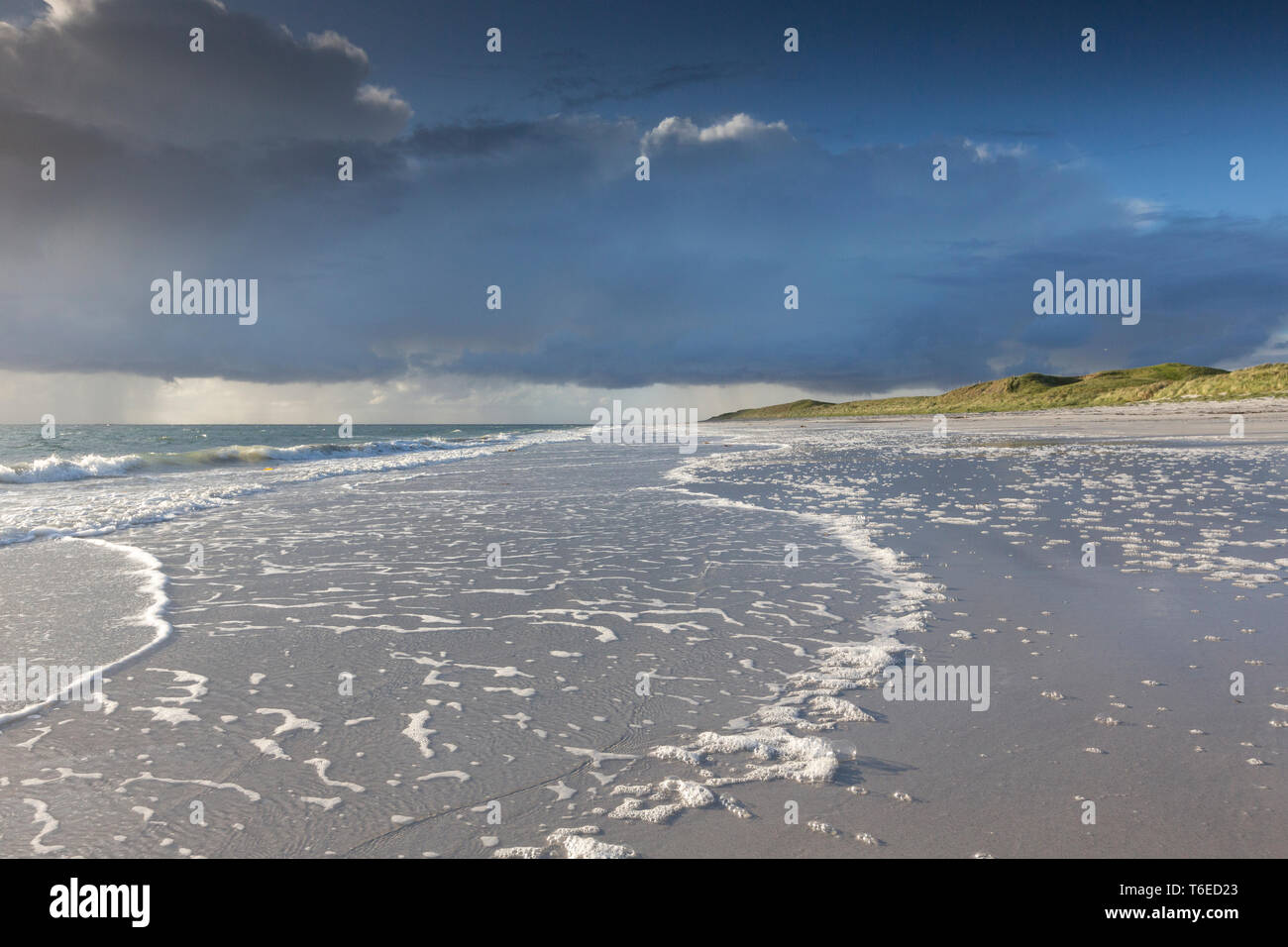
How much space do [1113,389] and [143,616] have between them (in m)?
123

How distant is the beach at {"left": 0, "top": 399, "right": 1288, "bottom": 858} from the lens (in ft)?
11.1

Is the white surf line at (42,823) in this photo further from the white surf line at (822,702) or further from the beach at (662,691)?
the white surf line at (822,702)

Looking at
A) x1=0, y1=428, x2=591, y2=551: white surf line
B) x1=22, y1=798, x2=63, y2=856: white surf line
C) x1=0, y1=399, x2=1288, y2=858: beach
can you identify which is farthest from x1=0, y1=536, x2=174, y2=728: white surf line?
x1=22, y1=798, x2=63, y2=856: white surf line

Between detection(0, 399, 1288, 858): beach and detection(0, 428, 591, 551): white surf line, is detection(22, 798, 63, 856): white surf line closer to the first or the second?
detection(0, 399, 1288, 858): beach

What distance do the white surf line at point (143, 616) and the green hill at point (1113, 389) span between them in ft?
262

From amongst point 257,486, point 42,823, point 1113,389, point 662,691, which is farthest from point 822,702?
point 1113,389

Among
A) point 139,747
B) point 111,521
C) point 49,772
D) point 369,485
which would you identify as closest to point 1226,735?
point 139,747

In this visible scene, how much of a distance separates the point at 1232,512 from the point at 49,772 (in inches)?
606

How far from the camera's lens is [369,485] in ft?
71.8

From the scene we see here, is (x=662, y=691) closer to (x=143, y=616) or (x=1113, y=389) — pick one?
(x=143, y=616)

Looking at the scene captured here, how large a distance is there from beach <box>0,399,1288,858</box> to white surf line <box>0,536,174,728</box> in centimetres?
5

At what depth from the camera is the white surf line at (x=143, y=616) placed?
4906 mm

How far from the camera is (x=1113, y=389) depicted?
342 ft
